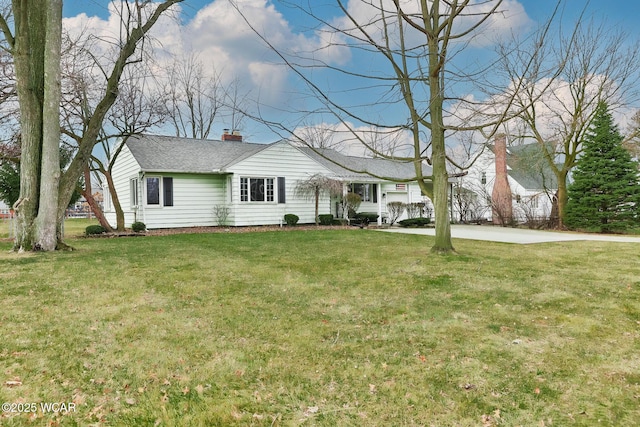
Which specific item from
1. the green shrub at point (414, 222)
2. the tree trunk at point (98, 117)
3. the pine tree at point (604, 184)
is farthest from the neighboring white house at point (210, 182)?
the pine tree at point (604, 184)

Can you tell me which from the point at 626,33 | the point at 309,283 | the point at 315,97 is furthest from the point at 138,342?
the point at 626,33

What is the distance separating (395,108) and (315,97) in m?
1.94

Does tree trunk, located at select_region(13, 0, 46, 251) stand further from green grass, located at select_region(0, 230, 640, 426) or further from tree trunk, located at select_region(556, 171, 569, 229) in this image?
tree trunk, located at select_region(556, 171, 569, 229)

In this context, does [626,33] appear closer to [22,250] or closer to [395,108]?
[395,108]

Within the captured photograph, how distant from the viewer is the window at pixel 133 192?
17059 mm

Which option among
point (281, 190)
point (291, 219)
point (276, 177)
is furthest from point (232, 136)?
point (291, 219)

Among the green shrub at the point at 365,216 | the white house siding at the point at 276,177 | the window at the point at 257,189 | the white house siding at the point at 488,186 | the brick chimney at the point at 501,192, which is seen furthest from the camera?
the white house siding at the point at 488,186

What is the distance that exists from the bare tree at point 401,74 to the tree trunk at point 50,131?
6.11m

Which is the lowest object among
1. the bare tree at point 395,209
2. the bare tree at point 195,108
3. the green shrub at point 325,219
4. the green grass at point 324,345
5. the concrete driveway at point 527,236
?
the green grass at point 324,345

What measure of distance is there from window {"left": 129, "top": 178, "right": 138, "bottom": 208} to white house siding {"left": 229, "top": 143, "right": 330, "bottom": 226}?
14.0ft

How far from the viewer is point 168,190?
1667 centimetres

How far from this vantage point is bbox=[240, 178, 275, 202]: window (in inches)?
691

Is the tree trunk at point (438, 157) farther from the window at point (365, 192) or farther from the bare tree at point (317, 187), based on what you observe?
the window at point (365, 192)

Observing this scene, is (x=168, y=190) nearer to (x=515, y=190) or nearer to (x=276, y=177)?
(x=276, y=177)
